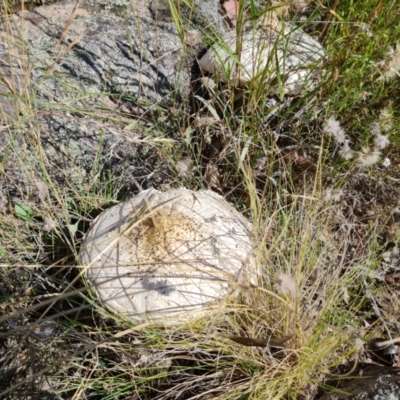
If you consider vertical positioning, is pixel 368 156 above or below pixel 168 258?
above

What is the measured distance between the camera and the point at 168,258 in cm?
146


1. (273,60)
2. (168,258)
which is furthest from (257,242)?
(273,60)

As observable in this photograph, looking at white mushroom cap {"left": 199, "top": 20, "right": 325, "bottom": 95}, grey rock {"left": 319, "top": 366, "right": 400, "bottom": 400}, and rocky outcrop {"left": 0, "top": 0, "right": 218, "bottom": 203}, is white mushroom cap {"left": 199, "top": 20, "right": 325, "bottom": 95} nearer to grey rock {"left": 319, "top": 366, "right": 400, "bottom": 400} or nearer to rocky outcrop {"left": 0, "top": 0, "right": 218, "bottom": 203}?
rocky outcrop {"left": 0, "top": 0, "right": 218, "bottom": 203}

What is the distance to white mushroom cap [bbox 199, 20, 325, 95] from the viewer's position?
1.85 m

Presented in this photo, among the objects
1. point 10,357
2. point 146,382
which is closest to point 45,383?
point 10,357

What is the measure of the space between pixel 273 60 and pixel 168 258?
90 centimetres

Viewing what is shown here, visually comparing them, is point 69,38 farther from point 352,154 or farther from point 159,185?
point 352,154

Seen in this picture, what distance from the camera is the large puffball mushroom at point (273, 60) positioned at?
6.02ft

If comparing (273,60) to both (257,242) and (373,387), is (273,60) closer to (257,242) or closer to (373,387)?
(257,242)

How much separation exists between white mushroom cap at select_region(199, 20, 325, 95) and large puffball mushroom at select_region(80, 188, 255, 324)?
1.92 ft

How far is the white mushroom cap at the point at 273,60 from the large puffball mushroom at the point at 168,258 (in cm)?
59

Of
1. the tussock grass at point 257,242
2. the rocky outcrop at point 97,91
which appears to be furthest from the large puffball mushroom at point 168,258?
the rocky outcrop at point 97,91

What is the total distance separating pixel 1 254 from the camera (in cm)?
178

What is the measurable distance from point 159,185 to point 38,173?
0.47 m
